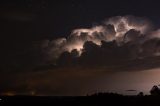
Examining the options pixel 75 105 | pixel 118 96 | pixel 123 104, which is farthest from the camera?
pixel 118 96

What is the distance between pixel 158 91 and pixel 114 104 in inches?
1537

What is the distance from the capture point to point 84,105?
174375 mm

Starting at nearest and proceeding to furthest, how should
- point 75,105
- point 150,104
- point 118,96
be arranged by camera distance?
1. point 150,104
2. point 75,105
3. point 118,96

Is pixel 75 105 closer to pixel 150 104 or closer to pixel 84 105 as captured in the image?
pixel 84 105

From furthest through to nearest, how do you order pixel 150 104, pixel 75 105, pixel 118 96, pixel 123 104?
pixel 118 96, pixel 75 105, pixel 123 104, pixel 150 104

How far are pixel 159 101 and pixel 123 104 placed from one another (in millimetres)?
20787

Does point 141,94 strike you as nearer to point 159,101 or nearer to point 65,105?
point 159,101

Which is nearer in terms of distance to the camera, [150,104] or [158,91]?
[150,104]

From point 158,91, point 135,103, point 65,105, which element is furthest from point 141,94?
point 65,105

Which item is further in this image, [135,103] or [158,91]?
[158,91]

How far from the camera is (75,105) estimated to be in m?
186

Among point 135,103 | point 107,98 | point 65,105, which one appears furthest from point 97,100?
point 135,103

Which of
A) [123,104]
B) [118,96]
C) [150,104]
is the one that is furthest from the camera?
[118,96]

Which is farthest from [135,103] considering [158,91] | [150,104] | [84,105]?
[158,91]
